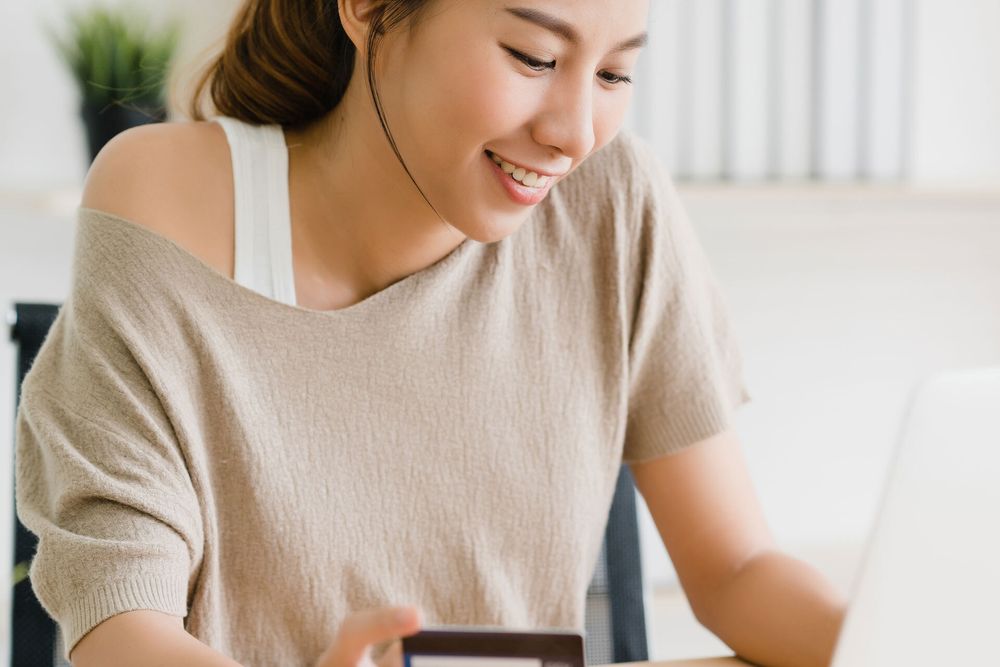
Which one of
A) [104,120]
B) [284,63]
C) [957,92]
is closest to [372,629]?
[284,63]

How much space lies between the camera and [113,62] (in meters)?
1.89

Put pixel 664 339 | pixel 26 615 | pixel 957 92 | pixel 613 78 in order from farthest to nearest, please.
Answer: pixel 957 92 < pixel 664 339 < pixel 26 615 < pixel 613 78

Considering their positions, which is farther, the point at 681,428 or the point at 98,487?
the point at 681,428

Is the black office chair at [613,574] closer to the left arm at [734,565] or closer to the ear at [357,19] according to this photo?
the left arm at [734,565]

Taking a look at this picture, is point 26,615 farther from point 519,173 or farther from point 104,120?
point 104,120

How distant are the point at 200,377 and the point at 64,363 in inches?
4.1

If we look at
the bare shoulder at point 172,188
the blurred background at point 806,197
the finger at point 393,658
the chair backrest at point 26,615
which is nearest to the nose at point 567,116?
the bare shoulder at point 172,188

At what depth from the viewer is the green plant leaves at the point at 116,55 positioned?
6.12 feet

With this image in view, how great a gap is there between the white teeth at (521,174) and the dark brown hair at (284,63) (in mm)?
215

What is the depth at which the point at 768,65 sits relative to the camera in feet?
6.59

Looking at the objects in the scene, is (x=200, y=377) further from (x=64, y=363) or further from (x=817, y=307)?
(x=817, y=307)

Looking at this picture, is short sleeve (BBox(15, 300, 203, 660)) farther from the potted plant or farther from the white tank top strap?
the potted plant

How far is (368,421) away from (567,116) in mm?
315

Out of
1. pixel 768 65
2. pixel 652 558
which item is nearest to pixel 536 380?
pixel 768 65
